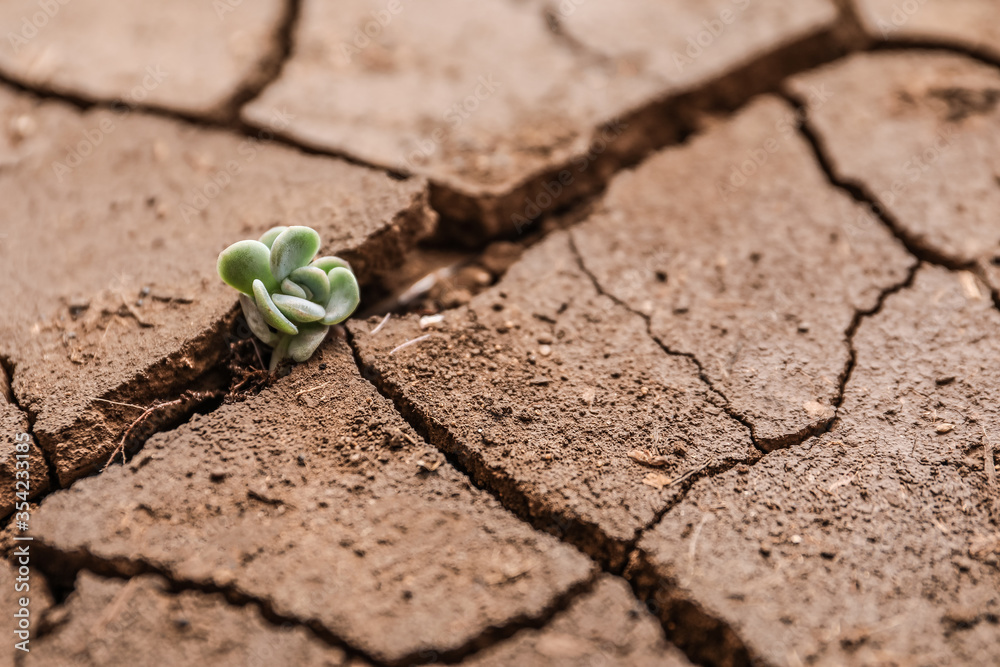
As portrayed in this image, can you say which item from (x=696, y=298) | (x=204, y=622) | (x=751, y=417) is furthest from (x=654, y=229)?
(x=204, y=622)

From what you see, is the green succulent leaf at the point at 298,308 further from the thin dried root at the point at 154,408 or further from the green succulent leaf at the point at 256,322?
the thin dried root at the point at 154,408

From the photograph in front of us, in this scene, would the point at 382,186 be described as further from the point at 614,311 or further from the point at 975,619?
the point at 975,619

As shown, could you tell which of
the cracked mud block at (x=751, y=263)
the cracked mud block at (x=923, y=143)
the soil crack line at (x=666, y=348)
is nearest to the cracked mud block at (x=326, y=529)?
the soil crack line at (x=666, y=348)

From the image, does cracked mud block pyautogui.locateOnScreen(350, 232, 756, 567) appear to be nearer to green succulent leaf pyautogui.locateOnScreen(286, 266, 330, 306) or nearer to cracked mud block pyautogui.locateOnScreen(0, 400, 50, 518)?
green succulent leaf pyautogui.locateOnScreen(286, 266, 330, 306)

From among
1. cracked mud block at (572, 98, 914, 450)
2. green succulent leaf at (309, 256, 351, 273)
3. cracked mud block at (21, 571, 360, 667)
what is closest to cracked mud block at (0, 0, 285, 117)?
green succulent leaf at (309, 256, 351, 273)

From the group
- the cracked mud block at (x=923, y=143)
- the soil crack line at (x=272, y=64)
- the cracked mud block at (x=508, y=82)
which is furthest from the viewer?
the soil crack line at (x=272, y=64)

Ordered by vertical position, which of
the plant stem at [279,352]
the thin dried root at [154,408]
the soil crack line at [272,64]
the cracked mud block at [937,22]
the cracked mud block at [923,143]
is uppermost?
the cracked mud block at [937,22]

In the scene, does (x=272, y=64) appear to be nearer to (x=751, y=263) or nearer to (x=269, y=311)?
(x=269, y=311)
